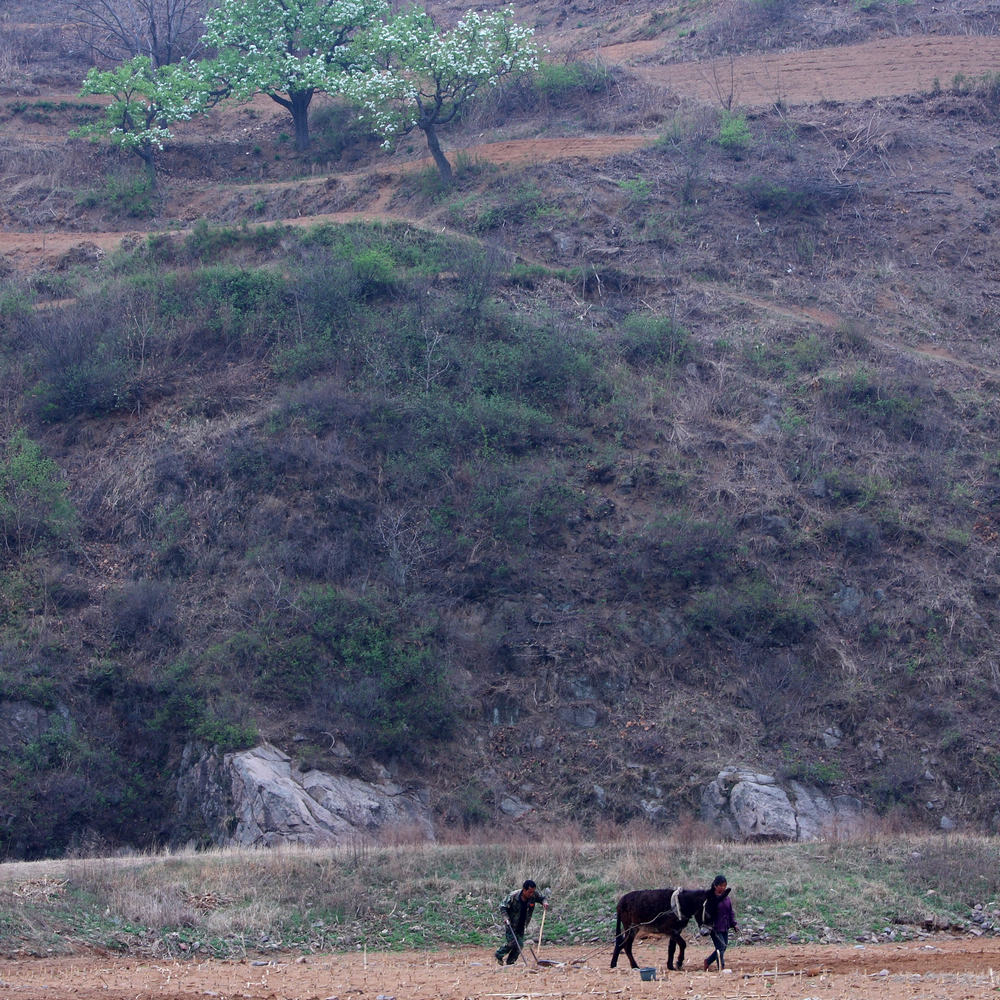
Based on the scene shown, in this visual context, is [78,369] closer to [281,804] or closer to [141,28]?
[281,804]

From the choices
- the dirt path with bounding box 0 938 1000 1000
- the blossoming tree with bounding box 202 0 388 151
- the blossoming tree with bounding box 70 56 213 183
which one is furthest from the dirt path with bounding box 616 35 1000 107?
the dirt path with bounding box 0 938 1000 1000

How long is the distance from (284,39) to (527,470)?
1698 centimetres

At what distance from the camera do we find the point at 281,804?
1373cm

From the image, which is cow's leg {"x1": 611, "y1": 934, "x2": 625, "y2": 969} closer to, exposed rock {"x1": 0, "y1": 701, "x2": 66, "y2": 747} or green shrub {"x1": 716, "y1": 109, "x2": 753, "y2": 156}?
exposed rock {"x1": 0, "y1": 701, "x2": 66, "y2": 747}

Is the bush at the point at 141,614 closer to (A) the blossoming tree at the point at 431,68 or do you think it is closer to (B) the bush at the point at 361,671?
(B) the bush at the point at 361,671

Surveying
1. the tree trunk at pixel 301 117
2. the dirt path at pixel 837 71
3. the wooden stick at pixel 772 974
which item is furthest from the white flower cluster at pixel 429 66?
the wooden stick at pixel 772 974

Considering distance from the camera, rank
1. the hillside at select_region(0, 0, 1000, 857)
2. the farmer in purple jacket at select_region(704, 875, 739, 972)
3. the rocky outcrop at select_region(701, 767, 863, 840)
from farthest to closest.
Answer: the hillside at select_region(0, 0, 1000, 857)
the rocky outcrop at select_region(701, 767, 863, 840)
the farmer in purple jacket at select_region(704, 875, 739, 972)

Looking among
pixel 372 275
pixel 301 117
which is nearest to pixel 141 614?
pixel 372 275

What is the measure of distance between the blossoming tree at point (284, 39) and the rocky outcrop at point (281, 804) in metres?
20.3

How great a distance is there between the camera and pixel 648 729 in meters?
15.9

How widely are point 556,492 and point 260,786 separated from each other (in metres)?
7.18

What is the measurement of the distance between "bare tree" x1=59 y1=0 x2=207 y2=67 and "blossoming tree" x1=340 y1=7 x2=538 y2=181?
9.51 meters

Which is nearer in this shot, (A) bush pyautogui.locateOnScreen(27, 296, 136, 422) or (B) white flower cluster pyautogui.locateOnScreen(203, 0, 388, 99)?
(A) bush pyautogui.locateOnScreen(27, 296, 136, 422)

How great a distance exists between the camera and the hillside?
1544 centimetres
